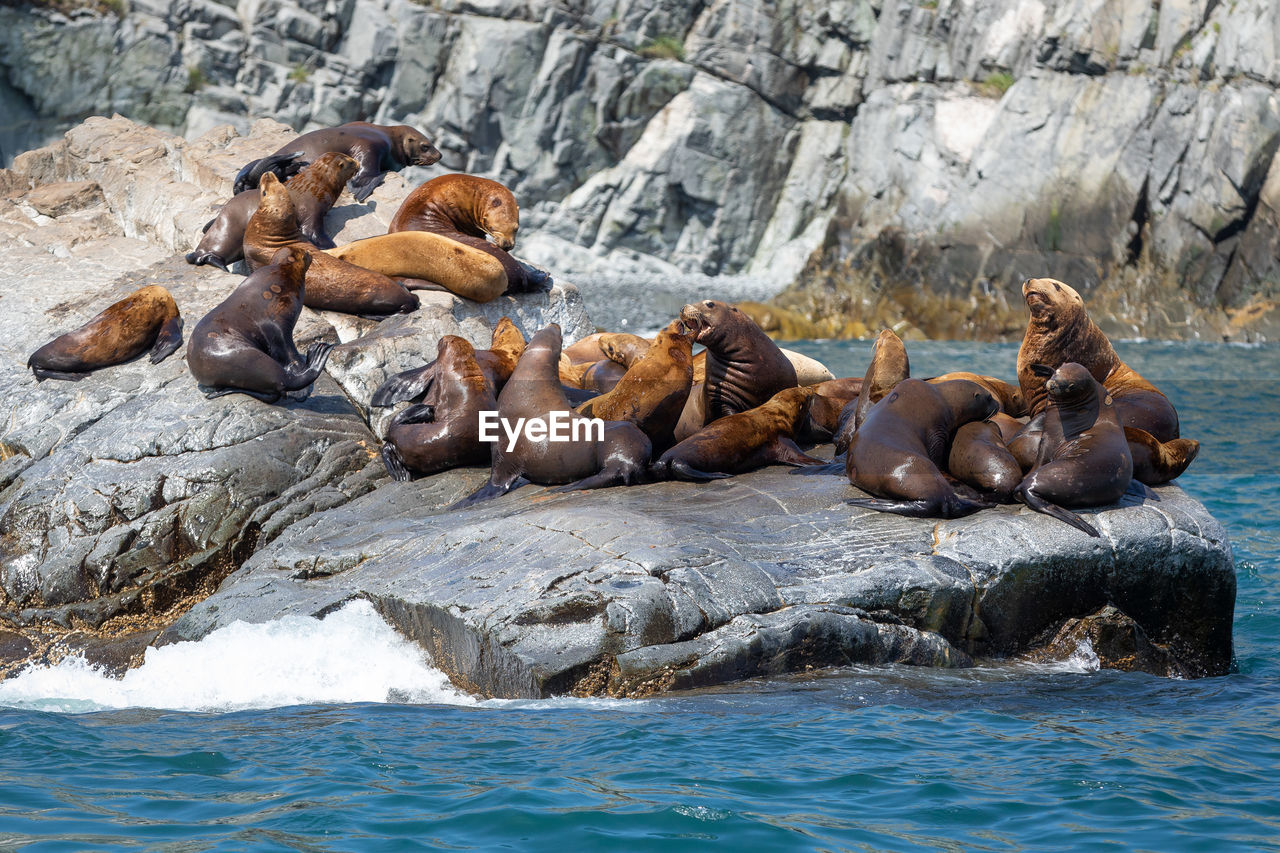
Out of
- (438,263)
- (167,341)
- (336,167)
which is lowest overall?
(167,341)

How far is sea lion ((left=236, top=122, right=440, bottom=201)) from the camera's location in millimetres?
11328

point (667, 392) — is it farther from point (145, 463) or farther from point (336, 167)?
point (336, 167)

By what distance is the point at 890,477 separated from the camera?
6.82m

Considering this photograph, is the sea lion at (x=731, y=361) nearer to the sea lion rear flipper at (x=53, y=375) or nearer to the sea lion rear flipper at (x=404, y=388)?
the sea lion rear flipper at (x=404, y=388)

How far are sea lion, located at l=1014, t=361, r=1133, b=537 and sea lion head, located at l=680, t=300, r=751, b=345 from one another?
2352 mm

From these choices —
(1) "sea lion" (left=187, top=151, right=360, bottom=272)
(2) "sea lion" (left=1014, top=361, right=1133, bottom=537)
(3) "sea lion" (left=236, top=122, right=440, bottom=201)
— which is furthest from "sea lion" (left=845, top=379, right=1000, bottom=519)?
(3) "sea lion" (left=236, top=122, right=440, bottom=201)

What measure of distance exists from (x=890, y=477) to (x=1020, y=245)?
23907mm

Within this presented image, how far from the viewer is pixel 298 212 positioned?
10758mm

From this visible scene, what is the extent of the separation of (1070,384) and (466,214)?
6.15 m

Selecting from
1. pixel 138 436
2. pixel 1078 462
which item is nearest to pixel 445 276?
pixel 138 436

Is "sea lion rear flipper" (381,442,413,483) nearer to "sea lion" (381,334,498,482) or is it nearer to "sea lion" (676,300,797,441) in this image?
"sea lion" (381,334,498,482)

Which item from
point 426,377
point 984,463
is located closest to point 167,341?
point 426,377

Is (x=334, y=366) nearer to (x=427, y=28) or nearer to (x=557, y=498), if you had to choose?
(x=557, y=498)

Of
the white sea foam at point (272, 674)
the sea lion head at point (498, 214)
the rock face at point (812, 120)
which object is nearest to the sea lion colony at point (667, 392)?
the sea lion head at point (498, 214)
